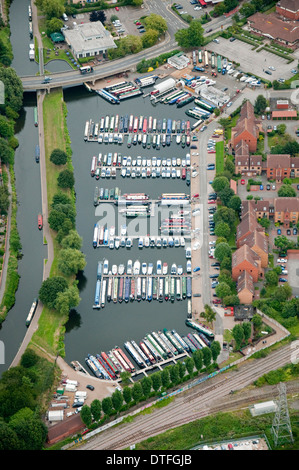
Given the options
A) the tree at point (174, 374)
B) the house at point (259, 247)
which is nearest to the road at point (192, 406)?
the tree at point (174, 374)

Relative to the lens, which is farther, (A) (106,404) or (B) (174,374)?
(B) (174,374)

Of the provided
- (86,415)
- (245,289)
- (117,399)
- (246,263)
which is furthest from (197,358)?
(246,263)

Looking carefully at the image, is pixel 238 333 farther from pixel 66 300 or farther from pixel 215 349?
pixel 66 300

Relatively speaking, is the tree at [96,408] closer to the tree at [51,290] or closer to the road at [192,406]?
the road at [192,406]

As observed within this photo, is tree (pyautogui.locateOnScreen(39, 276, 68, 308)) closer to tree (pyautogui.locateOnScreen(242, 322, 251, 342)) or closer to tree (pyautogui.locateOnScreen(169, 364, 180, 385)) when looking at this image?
tree (pyautogui.locateOnScreen(169, 364, 180, 385))

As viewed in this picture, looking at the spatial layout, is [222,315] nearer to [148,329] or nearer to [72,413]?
[148,329]

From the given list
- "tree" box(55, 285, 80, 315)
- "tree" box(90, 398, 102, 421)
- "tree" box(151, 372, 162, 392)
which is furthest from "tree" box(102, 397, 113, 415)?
"tree" box(55, 285, 80, 315)

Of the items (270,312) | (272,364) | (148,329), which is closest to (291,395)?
(272,364)
